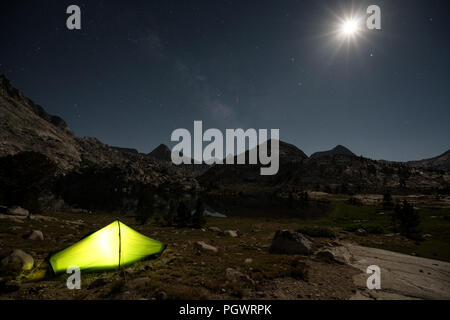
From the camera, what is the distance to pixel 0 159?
32.5 metres

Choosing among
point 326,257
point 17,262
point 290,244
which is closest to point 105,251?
point 17,262

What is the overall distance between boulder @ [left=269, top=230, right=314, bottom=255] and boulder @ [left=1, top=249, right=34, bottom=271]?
16669mm

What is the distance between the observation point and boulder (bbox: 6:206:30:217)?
89.6 ft

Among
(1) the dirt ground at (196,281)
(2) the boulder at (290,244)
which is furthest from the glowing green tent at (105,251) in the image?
(2) the boulder at (290,244)

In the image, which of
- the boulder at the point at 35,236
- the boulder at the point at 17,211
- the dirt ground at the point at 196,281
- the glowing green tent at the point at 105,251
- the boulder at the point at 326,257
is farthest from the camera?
the boulder at the point at 17,211

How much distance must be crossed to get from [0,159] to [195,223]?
35.7m

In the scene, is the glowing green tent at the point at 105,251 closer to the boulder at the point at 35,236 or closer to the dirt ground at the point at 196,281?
the dirt ground at the point at 196,281

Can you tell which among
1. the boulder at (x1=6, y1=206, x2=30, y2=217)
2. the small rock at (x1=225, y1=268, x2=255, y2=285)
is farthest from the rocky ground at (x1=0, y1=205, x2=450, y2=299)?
the boulder at (x1=6, y1=206, x2=30, y2=217)

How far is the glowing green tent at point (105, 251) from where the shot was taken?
1048cm

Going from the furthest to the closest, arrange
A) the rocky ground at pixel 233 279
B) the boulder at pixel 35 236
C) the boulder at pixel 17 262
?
1. the boulder at pixel 35 236
2. the boulder at pixel 17 262
3. the rocky ground at pixel 233 279

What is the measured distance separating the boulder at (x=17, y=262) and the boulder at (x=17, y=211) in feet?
82.6

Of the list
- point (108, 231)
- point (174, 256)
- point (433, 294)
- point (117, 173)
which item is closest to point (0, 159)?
point (108, 231)

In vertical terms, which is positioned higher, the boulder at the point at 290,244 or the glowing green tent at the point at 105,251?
the glowing green tent at the point at 105,251

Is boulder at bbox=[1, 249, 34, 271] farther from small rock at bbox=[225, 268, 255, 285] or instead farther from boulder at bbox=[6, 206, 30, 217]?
boulder at bbox=[6, 206, 30, 217]
